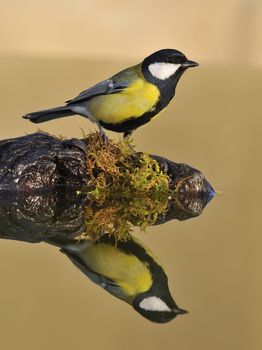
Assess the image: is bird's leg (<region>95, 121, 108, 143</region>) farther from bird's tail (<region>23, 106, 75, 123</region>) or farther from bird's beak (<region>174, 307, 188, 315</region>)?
bird's beak (<region>174, 307, 188, 315</region>)

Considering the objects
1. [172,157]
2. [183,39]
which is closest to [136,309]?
[172,157]

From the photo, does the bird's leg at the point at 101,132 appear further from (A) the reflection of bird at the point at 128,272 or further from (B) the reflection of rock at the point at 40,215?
(A) the reflection of bird at the point at 128,272

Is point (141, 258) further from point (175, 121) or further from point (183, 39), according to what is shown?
point (183, 39)

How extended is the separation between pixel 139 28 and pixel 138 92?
11146 mm

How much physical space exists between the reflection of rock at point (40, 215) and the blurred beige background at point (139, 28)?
34.3ft

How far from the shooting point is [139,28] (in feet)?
56.3

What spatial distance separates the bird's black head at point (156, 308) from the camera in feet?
13.0

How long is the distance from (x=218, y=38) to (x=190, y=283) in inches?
547

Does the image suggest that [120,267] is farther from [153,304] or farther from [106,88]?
[106,88]

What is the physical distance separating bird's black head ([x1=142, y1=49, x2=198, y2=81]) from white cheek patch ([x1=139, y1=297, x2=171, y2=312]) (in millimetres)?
2361

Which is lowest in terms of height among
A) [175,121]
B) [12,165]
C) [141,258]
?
[141,258]

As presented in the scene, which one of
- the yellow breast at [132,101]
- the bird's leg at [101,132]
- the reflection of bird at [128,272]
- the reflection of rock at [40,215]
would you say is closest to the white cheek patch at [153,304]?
the reflection of bird at [128,272]

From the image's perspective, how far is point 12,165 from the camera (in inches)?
253

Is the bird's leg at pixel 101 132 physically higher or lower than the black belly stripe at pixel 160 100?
lower
